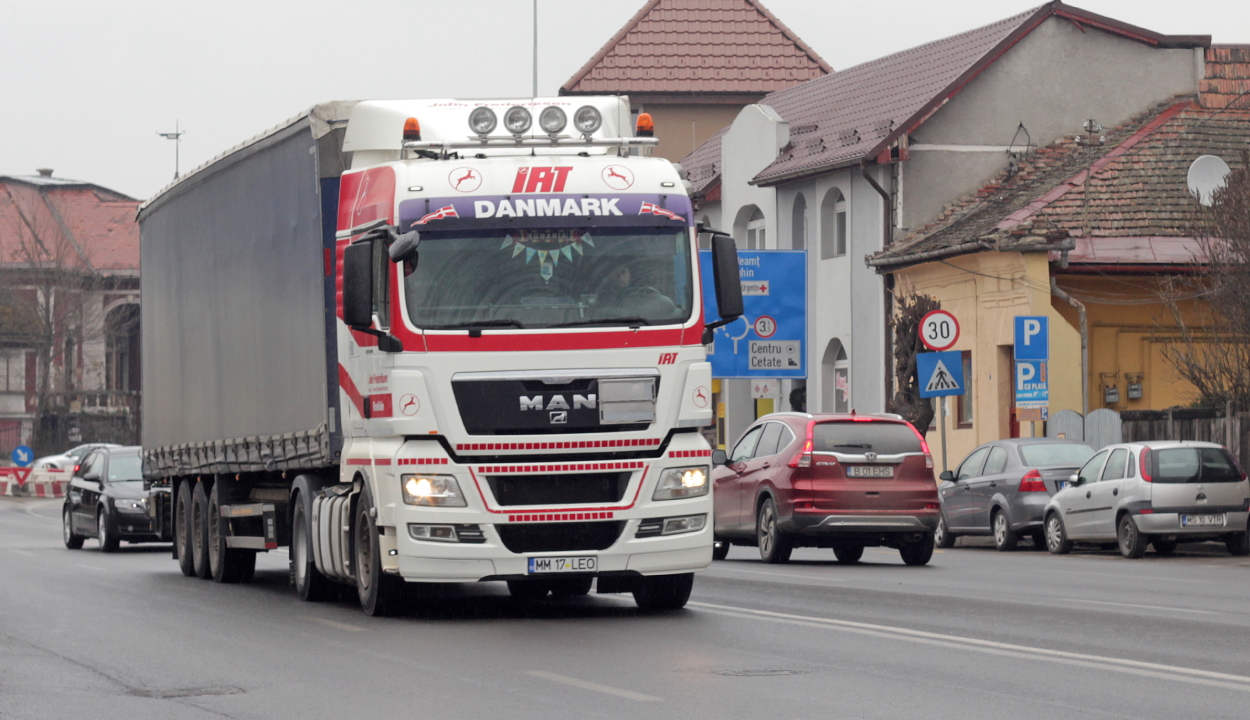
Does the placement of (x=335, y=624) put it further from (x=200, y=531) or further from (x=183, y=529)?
(x=183, y=529)

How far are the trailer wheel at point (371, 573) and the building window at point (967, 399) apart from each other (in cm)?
2453

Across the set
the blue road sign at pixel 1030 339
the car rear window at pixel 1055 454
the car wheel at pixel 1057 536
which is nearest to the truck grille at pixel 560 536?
the car wheel at pixel 1057 536

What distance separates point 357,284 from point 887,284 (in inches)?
1094

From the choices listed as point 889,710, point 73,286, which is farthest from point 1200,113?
point 73,286

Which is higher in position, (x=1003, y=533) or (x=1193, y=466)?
(x=1193, y=466)

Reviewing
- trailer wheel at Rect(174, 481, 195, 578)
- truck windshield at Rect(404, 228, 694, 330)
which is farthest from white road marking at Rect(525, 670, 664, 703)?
trailer wheel at Rect(174, 481, 195, 578)

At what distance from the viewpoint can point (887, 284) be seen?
40500mm

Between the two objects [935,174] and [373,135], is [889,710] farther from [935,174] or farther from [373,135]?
[935,174]

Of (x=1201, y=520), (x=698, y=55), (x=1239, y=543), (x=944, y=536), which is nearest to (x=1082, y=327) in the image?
(x=944, y=536)

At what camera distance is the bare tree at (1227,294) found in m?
28.5

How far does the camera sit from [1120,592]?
17.5 metres

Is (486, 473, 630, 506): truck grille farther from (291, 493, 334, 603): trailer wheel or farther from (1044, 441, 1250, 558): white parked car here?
(1044, 441, 1250, 558): white parked car

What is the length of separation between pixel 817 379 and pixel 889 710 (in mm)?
35415

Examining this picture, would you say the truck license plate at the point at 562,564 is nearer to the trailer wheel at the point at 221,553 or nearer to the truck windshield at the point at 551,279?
the truck windshield at the point at 551,279
